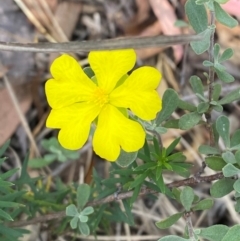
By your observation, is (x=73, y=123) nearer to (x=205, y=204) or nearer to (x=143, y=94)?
(x=143, y=94)

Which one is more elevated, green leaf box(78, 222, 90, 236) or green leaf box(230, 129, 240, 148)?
green leaf box(230, 129, 240, 148)

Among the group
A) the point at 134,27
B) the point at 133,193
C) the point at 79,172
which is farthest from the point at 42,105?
the point at 133,193

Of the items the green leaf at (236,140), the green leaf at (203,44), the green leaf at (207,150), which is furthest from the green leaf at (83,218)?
the green leaf at (203,44)

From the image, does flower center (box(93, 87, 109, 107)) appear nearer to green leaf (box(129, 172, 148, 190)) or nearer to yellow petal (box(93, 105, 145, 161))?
yellow petal (box(93, 105, 145, 161))

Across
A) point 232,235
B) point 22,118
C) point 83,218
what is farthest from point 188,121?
point 22,118

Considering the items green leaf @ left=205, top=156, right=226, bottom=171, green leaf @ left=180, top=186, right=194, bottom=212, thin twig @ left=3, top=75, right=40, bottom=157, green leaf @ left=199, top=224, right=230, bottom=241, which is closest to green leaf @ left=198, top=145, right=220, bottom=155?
green leaf @ left=205, top=156, right=226, bottom=171

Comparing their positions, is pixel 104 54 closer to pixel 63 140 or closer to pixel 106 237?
pixel 63 140
